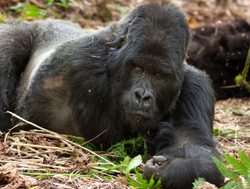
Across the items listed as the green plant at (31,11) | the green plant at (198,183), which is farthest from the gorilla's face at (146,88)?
the green plant at (31,11)

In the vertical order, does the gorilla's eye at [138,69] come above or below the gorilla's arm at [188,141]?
above

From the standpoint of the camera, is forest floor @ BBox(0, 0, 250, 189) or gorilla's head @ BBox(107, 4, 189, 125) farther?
gorilla's head @ BBox(107, 4, 189, 125)

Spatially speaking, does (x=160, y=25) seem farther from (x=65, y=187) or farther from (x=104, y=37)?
(x=65, y=187)

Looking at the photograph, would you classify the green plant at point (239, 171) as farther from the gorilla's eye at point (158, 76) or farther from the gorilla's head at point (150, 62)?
the gorilla's eye at point (158, 76)

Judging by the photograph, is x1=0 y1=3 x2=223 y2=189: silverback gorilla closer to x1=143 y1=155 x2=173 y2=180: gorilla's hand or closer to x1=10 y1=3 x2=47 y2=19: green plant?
x1=143 y1=155 x2=173 y2=180: gorilla's hand

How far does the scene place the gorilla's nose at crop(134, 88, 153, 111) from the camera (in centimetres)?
429

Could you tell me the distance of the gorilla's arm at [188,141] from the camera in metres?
3.91

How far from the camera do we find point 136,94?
14.2ft

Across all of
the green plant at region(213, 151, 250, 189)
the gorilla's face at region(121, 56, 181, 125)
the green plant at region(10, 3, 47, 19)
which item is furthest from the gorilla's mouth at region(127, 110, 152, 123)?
the green plant at region(10, 3, 47, 19)

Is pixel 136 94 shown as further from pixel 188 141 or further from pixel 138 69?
pixel 188 141

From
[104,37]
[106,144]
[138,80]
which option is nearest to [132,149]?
[106,144]

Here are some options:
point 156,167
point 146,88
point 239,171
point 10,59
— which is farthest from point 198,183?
point 10,59

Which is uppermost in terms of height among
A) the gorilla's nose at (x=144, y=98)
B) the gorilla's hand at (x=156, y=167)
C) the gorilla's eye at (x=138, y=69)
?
the gorilla's eye at (x=138, y=69)

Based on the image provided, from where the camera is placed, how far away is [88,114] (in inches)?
192
